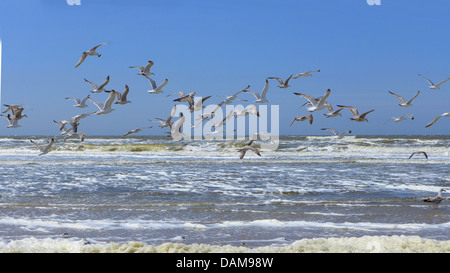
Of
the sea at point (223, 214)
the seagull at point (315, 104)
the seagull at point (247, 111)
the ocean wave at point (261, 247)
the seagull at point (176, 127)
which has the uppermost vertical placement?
the seagull at point (315, 104)

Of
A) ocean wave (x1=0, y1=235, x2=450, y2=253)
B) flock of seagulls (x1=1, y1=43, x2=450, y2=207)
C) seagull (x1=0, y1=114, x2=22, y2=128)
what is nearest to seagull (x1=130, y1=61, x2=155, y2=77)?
flock of seagulls (x1=1, y1=43, x2=450, y2=207)

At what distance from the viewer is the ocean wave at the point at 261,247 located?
6430mm

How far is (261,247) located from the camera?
22.4 ft

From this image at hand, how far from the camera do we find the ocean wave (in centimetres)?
643

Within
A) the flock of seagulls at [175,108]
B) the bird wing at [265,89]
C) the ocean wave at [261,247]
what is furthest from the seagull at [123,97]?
the ocean wave at [261,247]

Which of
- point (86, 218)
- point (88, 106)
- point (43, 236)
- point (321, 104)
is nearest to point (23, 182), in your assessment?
point (88, 106)

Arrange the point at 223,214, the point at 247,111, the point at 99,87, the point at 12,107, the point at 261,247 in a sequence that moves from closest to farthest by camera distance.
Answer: the point at 261,247 → the point at 223,214 → the point at 99,87 → the point at 12,107 → the point at 247,111

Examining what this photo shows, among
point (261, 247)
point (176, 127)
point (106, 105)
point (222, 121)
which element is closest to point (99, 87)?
point (106, 105)

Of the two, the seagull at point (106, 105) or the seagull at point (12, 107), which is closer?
the seagull at point (106, 105)

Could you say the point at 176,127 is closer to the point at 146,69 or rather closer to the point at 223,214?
the point at 146,69

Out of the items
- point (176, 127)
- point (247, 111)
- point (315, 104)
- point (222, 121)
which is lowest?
point (176, 127)

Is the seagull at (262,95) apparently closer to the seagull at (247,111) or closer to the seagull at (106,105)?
the seagull at (247,111)
